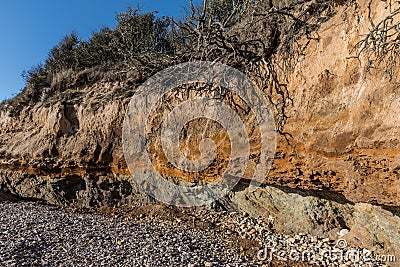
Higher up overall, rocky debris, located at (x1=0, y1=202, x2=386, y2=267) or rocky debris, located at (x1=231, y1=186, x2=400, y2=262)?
rocky debris, located at (x1=231, y1=186, x2=400, y2=262)

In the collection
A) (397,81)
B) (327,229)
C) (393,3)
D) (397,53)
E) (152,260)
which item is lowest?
(152,260)

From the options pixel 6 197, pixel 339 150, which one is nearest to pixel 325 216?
Result: pixel 339 150

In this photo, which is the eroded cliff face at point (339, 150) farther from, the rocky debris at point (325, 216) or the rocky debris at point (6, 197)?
the rocky debris at point (6, 197)

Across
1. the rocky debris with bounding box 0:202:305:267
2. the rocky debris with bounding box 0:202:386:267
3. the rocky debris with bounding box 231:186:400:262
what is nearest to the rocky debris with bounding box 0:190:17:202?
the rocky debris with bounding box 0:202:386:267

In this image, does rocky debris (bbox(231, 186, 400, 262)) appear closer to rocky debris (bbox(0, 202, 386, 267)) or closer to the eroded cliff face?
the eroded cliff face

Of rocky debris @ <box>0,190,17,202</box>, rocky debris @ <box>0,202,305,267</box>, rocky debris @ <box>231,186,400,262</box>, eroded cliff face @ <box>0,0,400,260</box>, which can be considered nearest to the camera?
eroded cliff face @ <box>0,0,400,260</box>

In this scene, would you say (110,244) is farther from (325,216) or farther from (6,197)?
(6,197)

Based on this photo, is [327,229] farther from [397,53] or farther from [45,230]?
[45,230]

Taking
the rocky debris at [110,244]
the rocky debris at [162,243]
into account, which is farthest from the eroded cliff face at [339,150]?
the rocky debris at [110,244]

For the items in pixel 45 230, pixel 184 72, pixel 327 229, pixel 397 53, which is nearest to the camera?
pixel 397 53

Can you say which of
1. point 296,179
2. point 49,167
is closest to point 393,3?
point 296,179

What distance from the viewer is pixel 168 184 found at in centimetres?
634

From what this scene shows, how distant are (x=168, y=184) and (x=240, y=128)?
107 inches

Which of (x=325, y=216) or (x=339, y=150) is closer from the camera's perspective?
(x=339, y=150)
